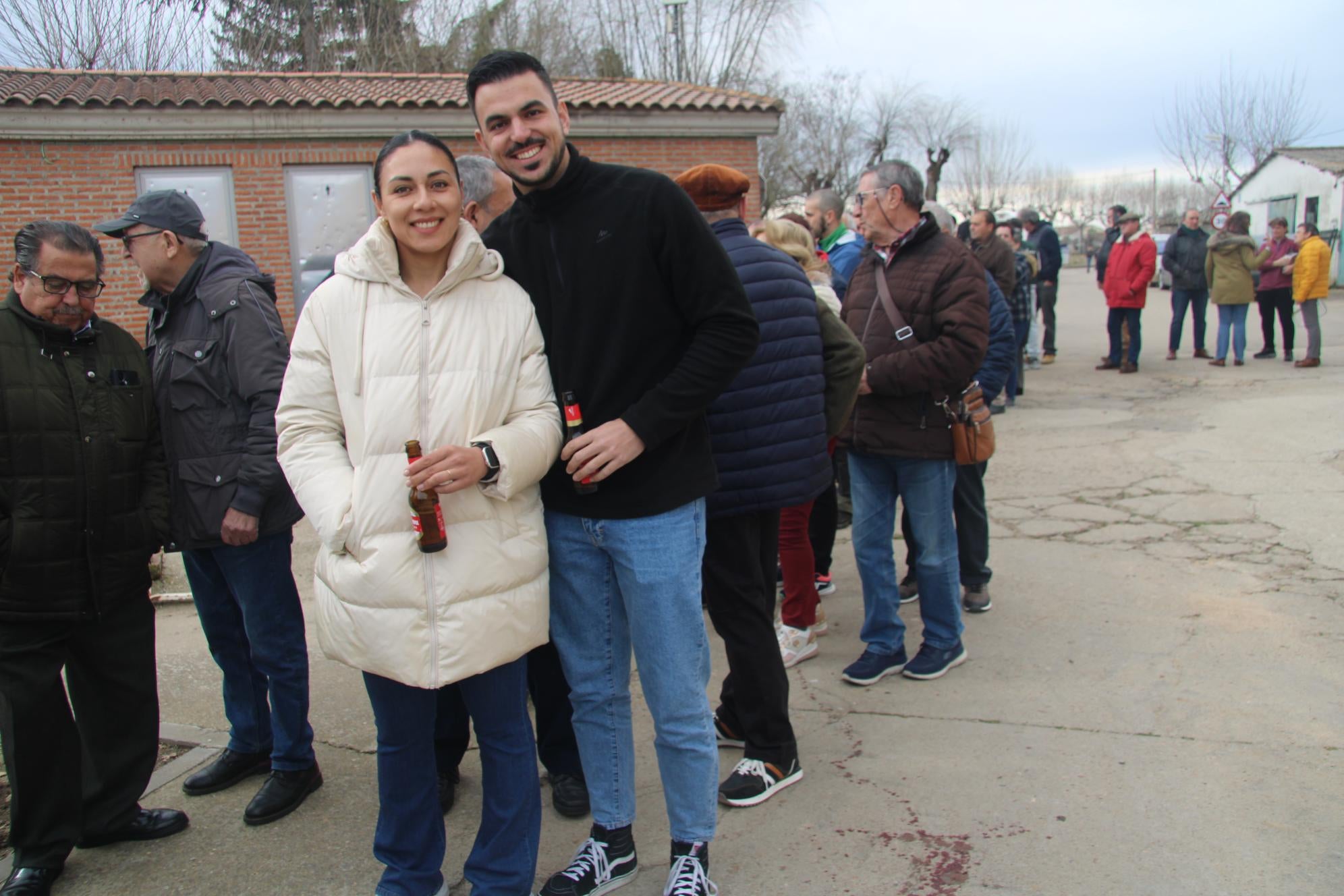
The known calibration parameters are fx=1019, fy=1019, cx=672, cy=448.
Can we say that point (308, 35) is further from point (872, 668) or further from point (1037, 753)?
point (1037, 753)

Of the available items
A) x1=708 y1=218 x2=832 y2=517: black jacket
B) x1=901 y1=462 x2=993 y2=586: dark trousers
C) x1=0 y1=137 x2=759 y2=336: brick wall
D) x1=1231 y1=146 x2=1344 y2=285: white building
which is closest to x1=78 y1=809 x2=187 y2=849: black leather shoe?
x1=708 y1=218 x2=832 y2=517: black jacket

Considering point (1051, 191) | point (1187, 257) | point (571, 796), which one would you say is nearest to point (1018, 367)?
point (1187, 257)

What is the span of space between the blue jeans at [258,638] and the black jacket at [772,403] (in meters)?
1.41

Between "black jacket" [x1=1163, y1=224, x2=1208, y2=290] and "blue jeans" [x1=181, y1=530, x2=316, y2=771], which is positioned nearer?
"blue jeans" [x1=181, y1=530, x2=316, y2=771]

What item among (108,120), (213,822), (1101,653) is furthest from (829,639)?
(108,120)

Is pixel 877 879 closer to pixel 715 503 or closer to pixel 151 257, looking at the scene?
pixel 715 503

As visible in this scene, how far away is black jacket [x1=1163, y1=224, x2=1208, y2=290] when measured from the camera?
1239 centimetres

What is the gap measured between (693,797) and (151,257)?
2289mm

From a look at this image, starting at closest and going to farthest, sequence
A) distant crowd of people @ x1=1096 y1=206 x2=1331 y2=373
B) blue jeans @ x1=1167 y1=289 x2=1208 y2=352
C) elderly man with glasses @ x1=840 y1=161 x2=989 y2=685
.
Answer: elderly man with glasses @ x1=840 y1=161 x2=989 y2=685 → distant crowd of people @ x1=1096 y1=206 x2=1331 y2=373 → blue jeans @ x1=1167 y1=289 x2=1208 y2=352

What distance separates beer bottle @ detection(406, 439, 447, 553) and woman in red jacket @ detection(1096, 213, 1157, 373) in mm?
11035

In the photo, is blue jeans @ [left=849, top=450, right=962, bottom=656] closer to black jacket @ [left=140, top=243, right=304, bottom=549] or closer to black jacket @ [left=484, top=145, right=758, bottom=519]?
black jacket @ [left=484, top=145, right=758, bottom=519]

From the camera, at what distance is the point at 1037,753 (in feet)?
11.0

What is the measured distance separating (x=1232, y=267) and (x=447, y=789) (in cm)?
1168

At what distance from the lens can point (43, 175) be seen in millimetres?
13828
